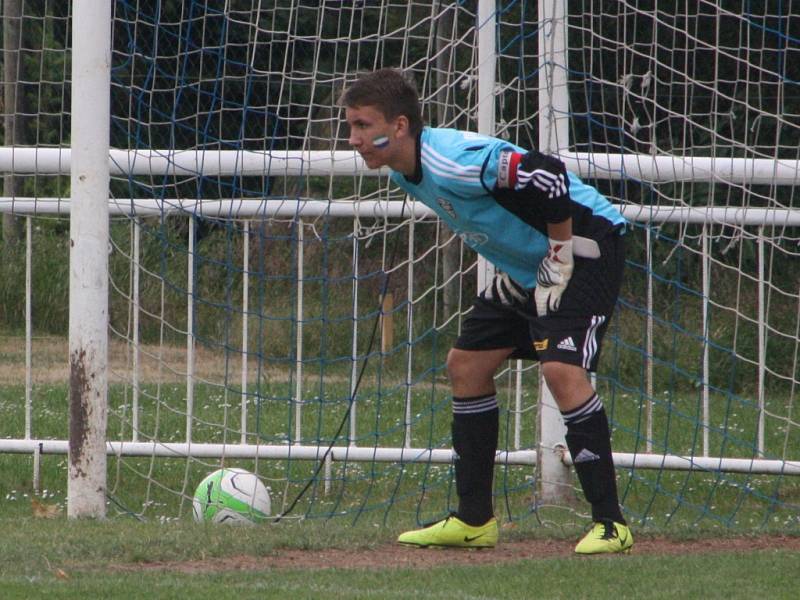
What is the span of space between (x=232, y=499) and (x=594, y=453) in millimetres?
2015

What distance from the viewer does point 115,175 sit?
22.3ft

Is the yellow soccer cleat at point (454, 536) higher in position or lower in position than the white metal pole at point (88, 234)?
lower

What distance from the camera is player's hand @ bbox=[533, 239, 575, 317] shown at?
15.8 feet

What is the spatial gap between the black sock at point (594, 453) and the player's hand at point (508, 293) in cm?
49

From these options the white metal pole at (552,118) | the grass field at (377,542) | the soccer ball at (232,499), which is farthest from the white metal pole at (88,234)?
the white metal pole at (552,118)

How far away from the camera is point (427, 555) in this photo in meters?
5.16

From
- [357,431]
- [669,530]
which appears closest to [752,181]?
[669,530]

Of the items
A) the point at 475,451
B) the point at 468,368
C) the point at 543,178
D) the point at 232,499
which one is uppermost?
the point at 543,178

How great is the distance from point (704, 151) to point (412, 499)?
18.5 feet

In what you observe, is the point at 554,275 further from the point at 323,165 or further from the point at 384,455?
the point at 384,455

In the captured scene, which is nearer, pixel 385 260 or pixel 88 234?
pixel 88 234

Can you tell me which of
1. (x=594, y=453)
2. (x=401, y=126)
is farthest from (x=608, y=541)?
(x=401, y=126)

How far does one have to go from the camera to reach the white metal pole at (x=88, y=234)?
584 centimetres

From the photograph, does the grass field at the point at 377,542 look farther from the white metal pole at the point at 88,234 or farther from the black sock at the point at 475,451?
the white metal pole at the point at 88,234
